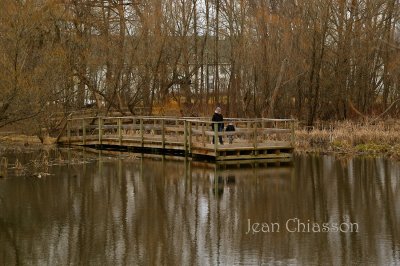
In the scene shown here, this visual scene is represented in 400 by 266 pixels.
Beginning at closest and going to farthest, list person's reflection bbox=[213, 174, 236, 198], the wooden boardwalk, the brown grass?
person's reflection bbox=[213, 174, 236, 198] < the wooden boardwalk < the brown grass

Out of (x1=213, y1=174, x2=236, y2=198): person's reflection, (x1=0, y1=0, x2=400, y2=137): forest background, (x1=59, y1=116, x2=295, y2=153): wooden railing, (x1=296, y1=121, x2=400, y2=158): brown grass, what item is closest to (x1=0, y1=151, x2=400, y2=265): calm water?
(x1=213, y1=174, x2=236, y2=198): person's reflection

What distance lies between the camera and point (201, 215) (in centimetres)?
1386

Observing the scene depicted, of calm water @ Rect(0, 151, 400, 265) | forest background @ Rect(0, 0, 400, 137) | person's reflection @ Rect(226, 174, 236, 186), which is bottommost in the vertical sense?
calm water @ Rect(0, 151, 400, 265)

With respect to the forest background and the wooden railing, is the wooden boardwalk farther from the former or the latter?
the forest background

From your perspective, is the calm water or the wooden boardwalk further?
the wooden boardwalk

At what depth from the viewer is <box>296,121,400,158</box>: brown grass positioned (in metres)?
25.4

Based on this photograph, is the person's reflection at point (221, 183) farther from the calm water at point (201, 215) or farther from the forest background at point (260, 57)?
the forest background at point (260, 57)

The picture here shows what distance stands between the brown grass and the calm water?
344 centimetres

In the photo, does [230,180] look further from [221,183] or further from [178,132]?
[178,132]

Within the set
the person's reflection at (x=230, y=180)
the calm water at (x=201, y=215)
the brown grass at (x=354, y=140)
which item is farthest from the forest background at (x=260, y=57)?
the person's reflection at (x=230, y=180)

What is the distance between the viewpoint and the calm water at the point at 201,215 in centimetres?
1073

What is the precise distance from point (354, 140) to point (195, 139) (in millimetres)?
6286

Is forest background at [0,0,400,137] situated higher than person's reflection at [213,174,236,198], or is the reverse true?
forest background at [0,0,400,137]

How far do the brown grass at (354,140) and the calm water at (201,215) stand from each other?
344cm
